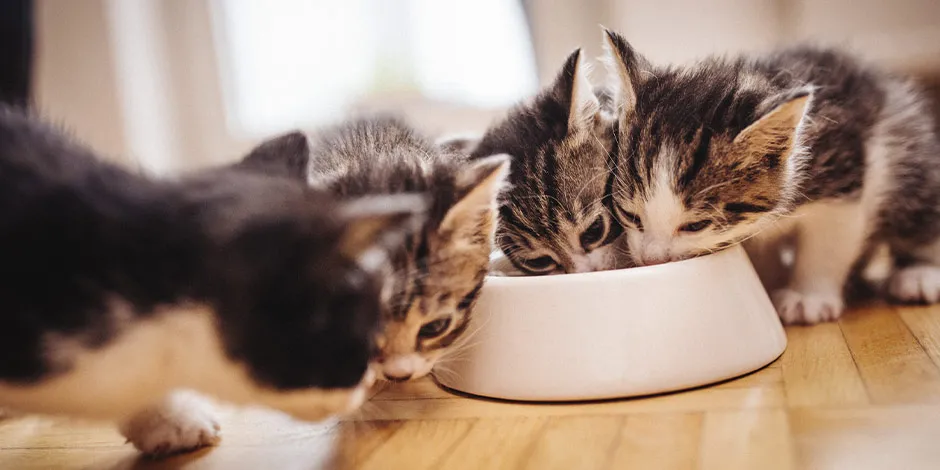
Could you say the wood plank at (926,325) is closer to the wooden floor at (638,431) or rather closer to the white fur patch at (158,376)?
the wooden floor at (638,431)

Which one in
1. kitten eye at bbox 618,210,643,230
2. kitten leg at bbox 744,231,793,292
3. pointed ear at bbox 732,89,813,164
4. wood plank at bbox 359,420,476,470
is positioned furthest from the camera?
kitten leg at bbox 744,231,793,292

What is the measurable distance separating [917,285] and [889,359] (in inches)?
17.7

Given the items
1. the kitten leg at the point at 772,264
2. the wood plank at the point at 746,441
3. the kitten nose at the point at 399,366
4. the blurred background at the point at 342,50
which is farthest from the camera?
the blurred background at the point at 342,50

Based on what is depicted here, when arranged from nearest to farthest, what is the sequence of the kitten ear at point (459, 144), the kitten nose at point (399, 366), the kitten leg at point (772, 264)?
1. the kitten nose at point (399, 366)
2. the kitten ear at point (459, 144)
3. the kitten leg at point (772, 264)

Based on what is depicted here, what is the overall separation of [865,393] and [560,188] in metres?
0.53

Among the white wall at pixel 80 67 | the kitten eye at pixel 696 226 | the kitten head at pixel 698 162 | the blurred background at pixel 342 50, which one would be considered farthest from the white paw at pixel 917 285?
the white wall at pixel 80 67

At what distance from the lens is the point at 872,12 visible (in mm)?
2248

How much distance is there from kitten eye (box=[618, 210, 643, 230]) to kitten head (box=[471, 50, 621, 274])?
0.03m

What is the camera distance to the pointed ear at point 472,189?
0.93 metres

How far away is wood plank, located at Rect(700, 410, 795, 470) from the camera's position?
769 mm

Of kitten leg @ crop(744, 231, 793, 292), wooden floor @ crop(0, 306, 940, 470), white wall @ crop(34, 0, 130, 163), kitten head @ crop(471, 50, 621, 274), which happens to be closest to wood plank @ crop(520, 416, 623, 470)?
wooden floor @ crop(0, 306, 940, 470)

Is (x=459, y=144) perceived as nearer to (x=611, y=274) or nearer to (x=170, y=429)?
(x=611, y=274)

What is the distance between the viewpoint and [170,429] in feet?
3.24

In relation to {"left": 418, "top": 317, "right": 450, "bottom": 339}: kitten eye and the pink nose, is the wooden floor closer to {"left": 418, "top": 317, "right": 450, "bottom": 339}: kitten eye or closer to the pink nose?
{"left": 418, "top": 317, "right": 450, "bottom": 339}: kitten eye
